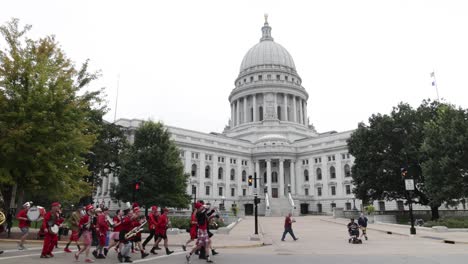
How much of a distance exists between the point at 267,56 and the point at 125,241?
9285cm

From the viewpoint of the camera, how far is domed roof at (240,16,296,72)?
100 metres

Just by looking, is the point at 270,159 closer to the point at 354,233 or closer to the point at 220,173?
the point at 220,173

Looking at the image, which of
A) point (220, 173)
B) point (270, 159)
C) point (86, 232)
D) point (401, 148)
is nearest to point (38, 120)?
point (86, 232)

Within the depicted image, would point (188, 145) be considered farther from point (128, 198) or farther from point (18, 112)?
point (18, 112)

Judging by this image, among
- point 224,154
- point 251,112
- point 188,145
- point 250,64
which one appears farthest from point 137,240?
point 250,64

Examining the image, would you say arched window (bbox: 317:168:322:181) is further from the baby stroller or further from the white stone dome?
the baby stroller

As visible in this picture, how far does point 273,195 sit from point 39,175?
197 feet

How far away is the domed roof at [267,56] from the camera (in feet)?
328

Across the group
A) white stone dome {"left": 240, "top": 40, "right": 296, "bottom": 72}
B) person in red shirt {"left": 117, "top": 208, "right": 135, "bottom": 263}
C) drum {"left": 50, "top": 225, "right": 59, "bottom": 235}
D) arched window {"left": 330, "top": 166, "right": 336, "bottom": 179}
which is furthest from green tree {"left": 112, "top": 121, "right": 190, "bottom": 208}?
white stone dome {"left": 240, "top": 40, "right": 296, "bottom": 72}

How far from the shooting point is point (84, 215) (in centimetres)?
1302

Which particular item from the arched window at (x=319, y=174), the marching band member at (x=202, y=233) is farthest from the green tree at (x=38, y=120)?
the arched window at (x=319, y=174)

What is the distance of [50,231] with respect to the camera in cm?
1247

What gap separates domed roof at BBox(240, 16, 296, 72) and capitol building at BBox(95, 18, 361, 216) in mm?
3814

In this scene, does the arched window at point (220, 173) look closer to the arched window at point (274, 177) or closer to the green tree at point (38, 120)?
the arched window at point (274, 177)
